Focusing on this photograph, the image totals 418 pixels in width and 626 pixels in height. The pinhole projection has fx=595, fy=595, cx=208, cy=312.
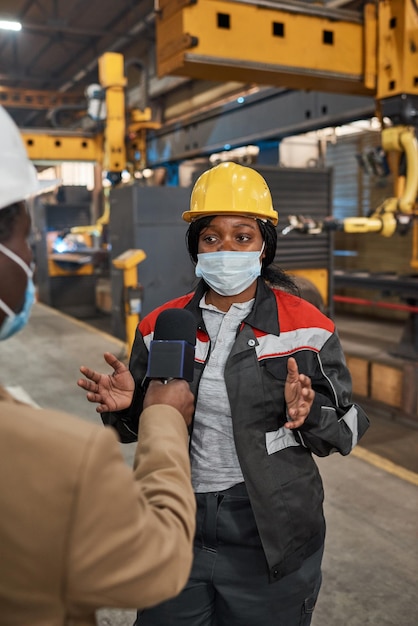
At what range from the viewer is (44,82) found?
1900cm

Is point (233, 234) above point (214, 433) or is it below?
above

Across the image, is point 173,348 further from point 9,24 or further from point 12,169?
point 9,24

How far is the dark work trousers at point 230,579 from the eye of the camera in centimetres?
154

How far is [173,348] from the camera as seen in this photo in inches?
48.4

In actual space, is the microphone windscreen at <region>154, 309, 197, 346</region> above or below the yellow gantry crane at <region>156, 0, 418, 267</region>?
below

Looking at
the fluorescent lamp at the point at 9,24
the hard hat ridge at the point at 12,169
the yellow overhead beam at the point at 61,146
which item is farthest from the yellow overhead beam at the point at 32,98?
the hard hat ridge at the point at 12,169

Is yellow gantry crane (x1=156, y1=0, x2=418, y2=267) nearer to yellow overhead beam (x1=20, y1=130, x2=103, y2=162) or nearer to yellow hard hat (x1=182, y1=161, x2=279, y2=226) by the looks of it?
yellow hard hat (x1=182, y1=161, x2=279, y2=226)

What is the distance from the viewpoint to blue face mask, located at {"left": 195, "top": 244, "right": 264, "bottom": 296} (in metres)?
1.74

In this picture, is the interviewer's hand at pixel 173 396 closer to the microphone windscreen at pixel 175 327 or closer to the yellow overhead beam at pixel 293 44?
the microphone windscreen at pixel 175 327

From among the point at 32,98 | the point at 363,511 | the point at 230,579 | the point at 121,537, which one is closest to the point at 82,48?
the point at 32,98

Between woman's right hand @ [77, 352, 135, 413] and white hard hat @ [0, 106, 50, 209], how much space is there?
0.67 m

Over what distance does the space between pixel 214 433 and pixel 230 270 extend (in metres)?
0.47

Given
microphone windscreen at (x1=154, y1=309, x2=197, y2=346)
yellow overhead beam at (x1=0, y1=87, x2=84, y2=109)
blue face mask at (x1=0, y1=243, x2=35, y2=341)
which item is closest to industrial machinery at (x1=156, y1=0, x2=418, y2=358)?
microphone windscreen at (x1=154, y1=309, x2=197, y2=346)

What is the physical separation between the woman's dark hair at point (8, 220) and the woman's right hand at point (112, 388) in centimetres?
66
